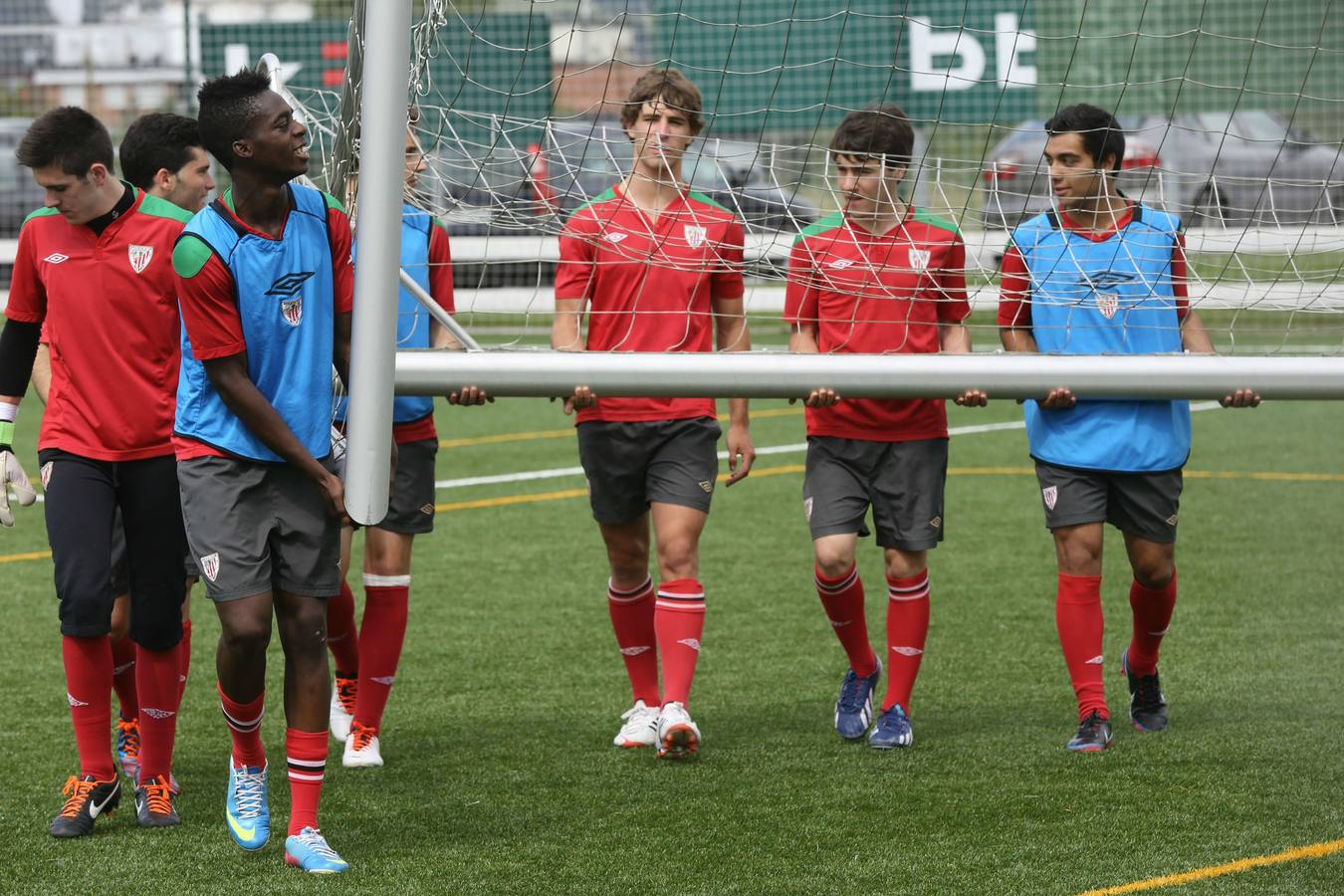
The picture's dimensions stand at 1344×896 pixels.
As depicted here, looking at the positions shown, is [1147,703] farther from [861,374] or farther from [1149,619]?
[861,374]

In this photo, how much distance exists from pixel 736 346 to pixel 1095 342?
113 centimetres

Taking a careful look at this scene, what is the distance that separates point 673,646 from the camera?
527cm

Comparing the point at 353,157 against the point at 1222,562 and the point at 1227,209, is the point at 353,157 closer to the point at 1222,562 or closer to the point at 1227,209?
the point at 1227,209

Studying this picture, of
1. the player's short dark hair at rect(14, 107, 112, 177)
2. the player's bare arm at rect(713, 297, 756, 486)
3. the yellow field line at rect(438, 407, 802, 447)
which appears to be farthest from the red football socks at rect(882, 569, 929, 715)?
the yellow field line at rect(438, 407, 802, 447)

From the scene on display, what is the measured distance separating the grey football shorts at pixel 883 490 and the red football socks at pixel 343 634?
1557mm

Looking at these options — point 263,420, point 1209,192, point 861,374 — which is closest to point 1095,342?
point 1209,192

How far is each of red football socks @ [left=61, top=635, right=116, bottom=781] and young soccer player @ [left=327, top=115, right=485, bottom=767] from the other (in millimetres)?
803

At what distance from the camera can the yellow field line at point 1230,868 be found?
159 inches

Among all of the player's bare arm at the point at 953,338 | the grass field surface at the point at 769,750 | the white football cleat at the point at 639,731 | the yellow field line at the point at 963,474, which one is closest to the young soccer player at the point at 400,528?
the grass field surface at the point at 769,750

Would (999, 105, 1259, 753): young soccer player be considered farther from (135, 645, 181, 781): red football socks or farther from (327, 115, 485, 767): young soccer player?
(135, 645, 181, 781): red football socks

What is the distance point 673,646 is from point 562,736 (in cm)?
56

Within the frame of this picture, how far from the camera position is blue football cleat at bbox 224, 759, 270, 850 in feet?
14.1

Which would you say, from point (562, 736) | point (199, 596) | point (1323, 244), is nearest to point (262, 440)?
point (562, 736)

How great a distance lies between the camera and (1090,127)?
5.18 m
